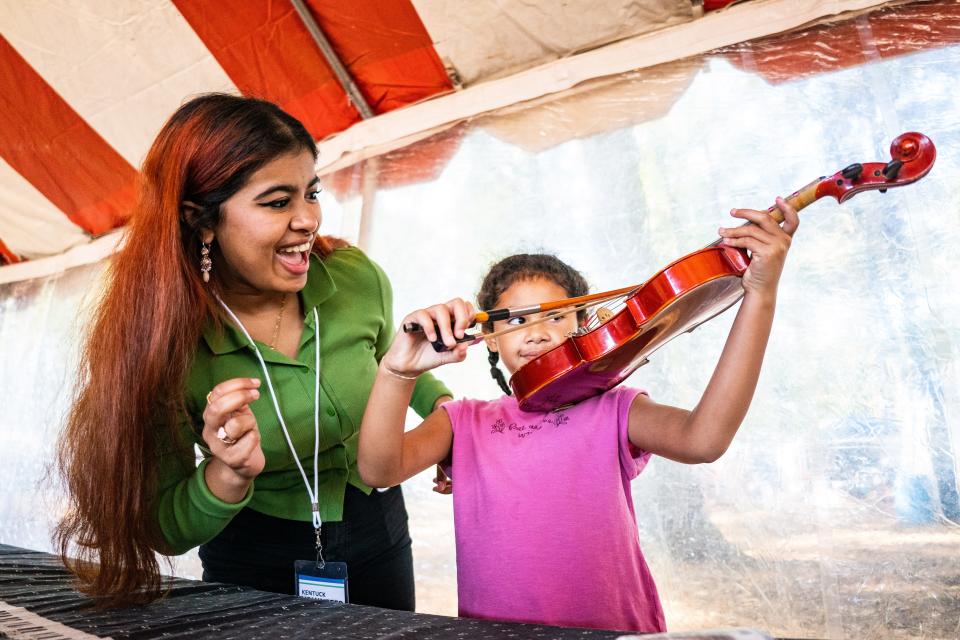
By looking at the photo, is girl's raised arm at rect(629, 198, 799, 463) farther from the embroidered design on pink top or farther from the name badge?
the name badge

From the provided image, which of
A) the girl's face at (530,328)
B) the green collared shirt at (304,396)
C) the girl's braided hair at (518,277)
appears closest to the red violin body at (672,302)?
the girl's face at (530,328)

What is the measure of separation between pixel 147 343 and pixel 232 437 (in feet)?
0.95

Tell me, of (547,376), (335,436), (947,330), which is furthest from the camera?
(947,330)

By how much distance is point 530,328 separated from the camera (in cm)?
142

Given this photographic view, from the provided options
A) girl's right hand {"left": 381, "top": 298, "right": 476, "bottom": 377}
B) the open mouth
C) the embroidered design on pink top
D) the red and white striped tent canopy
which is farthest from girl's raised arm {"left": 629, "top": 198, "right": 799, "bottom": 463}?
the red and white striped tent canopy

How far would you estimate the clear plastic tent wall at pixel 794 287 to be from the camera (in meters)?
1.84

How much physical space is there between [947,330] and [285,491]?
1665mm

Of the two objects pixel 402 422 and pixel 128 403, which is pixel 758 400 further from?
pixel 128 403

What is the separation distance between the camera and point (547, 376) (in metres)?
Result: 1.23

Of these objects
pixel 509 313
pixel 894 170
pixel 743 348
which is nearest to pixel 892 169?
pixel 894 170

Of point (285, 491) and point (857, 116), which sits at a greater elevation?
point (857, 116)

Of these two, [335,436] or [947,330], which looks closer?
[335,436]

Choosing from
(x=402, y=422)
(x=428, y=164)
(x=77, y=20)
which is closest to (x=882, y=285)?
(x=402, y=422)

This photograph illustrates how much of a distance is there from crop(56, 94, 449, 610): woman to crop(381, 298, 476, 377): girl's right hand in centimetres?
26
